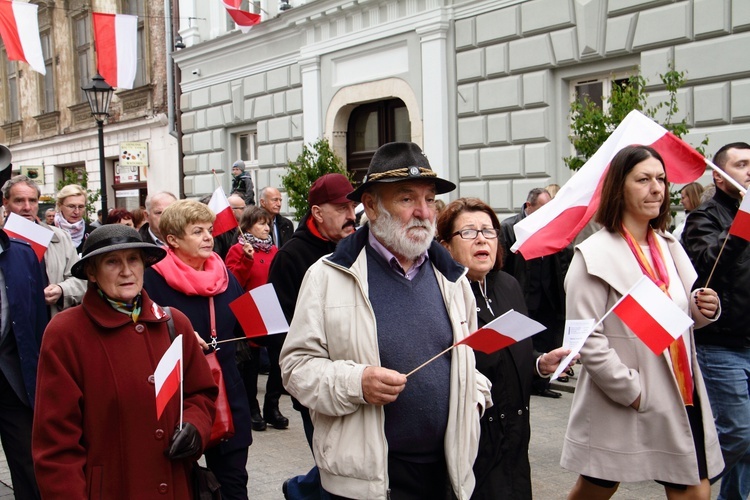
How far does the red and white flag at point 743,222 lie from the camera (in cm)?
408

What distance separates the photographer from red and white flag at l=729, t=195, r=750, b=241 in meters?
4.08

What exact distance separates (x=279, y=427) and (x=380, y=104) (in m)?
8.86

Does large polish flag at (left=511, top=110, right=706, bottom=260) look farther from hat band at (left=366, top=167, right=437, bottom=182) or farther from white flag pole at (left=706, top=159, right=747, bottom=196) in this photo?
hat band at (left=366, top=167, right=437, bottom=182)

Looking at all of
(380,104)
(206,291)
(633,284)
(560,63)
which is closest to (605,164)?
(633,284)

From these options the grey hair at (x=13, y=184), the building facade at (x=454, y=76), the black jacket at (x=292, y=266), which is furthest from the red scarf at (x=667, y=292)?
the building facade at (x=454, y=76)

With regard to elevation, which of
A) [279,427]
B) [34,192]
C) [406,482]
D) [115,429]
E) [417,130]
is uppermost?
[417,130]

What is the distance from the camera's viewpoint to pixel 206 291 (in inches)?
181

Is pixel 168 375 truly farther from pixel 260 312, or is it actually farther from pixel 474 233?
pixel 474 233

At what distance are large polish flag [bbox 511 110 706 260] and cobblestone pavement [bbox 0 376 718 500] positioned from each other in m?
1.60

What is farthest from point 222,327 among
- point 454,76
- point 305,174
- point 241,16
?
point 241,16

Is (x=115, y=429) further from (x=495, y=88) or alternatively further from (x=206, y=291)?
(x=495, y=88)

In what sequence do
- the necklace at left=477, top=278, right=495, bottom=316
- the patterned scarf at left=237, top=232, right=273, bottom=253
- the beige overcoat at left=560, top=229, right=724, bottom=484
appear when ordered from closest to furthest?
the beige overcoat at left=560, top=229, right=724, bottom=484 → the necklace at left=477, top=278, right=495, bottom=316 → the patterned scarf at left=237, top=232, right=273, bottom=253

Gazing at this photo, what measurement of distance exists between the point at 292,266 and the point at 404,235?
185 centimetres

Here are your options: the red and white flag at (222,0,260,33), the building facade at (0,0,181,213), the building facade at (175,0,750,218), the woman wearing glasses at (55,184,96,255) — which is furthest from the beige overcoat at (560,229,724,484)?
the building facade at (0,0,181,213)
